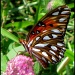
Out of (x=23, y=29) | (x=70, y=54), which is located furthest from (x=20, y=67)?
(x=23, y=29)

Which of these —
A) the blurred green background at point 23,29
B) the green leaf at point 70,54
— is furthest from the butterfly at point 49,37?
the green leaf at point 70,54

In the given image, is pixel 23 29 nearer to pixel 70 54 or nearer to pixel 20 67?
pixel 70 54

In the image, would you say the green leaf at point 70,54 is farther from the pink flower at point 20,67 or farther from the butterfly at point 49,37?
the pink flower at point 20,67

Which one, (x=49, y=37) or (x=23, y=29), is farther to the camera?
(x=23, y=29)

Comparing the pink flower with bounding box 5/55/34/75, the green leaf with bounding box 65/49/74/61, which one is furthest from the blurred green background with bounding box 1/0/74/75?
the pink flower with bounding box 5/55/34/75

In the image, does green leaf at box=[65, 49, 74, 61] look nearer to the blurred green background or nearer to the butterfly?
the blurred green background
